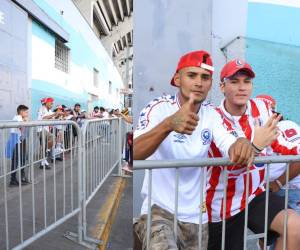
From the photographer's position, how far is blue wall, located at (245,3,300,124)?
2.07 meters

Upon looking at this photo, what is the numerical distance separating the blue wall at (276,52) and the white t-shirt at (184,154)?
0.67m

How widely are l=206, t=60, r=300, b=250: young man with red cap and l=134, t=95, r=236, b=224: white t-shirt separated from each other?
0.15m

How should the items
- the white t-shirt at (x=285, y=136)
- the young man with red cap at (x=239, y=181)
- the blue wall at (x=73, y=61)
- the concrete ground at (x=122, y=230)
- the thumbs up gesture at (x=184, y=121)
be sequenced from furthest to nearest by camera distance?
the concrete ground at (x=122, y=230) → the white t-shirt at (x=285, y=136) → the young man with red cap at (x=239, y=181) → the blue wall at (x=73, y=61) → the thumbs up gesture at (x=184, y=121)

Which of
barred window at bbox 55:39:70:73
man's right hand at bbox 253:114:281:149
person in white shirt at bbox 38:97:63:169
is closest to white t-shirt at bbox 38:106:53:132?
person in white shirt at bbox 38:97:63:169

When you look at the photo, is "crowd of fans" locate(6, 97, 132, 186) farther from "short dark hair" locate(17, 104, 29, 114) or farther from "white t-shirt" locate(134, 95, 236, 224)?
"white t-shirt" locate(134, 95, 236, 224)

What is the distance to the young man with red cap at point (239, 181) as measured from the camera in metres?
1.78

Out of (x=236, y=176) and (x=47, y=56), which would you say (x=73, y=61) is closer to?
(x=47, y=56)

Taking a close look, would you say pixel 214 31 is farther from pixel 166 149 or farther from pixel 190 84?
pixel 166 149

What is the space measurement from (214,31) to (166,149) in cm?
72

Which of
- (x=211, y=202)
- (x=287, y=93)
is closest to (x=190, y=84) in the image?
(x=211, y=202)

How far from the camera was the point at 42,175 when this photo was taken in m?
2.36

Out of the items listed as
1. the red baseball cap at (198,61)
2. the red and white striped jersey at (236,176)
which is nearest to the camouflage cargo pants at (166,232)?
the red and white striped jersey at (236,176)

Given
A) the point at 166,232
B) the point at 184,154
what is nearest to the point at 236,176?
the point at 184,154

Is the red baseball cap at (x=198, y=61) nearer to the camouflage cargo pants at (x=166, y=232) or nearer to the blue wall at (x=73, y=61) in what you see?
the blue wall at (x=73, y=61)
